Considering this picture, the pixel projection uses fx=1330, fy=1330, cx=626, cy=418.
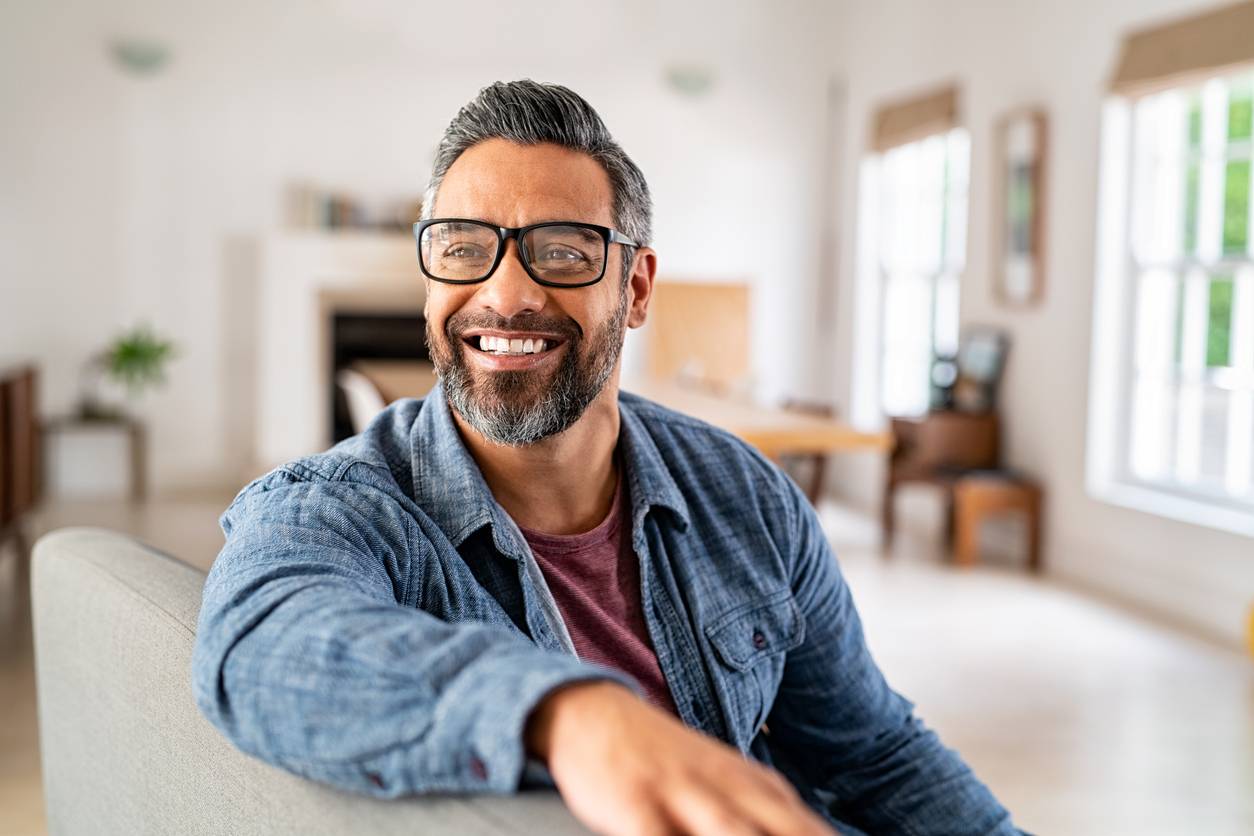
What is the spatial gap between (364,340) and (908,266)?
3390mm

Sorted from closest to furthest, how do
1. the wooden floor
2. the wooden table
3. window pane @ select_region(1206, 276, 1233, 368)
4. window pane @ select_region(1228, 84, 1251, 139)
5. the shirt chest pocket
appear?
the shirt chest pocket < the wooden floor < the wooden table < window pane @ select_region(1228, 84, 1251, 139) < window pane @ select_region(1206, 276, 1233, 368)

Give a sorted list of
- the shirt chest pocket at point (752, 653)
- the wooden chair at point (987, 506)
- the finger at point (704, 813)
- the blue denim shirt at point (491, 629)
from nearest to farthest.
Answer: the finger at point (704, 813) < the blue denim shirt at point (491, 629) < the shirt chest pocket at point (752, 653) < the wooden chair at point (987, 506)

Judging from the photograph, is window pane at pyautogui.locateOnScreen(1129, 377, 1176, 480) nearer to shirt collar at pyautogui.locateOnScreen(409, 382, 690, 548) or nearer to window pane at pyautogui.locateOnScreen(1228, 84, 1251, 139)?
window pane at pyautogui.locateOnScreen(1228, 84, 1251, 139)

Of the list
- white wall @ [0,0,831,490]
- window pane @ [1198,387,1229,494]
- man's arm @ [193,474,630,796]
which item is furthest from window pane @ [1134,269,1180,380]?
man's arm @ [193,474,630,796]

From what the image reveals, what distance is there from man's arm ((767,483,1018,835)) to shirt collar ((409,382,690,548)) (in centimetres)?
17

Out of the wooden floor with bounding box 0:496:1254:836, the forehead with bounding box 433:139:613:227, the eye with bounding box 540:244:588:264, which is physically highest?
the forehead with bounding box 433:139:613:227

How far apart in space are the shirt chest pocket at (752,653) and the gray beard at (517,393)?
27cm

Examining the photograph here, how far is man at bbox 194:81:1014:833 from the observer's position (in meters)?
0.81

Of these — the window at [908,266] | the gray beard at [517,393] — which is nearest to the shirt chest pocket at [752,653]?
the gray beard at [517,393]

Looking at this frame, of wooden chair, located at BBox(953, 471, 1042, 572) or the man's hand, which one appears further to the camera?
wooden chair, located at BBox(953, 471, 1042, 572)

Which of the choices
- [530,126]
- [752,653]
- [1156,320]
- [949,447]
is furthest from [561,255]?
[949,447]

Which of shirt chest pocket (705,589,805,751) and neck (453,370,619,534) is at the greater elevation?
neck (453,370,619,534)

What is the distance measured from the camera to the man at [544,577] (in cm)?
81

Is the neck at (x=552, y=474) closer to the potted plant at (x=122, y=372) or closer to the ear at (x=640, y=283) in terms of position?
the ear at (x=640, y=283)
